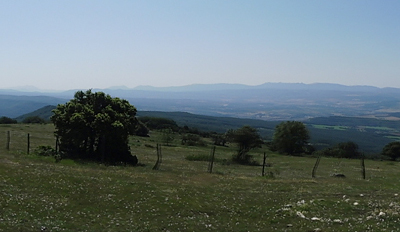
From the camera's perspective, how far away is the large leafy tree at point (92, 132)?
125 ft

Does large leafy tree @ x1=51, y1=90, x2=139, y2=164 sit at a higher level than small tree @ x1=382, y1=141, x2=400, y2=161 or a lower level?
higher

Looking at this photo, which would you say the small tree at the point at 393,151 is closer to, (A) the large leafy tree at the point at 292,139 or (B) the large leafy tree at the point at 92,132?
(A) the large leafy tree at the point at 292,139

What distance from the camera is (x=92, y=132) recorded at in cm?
3875

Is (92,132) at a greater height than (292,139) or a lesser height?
greater

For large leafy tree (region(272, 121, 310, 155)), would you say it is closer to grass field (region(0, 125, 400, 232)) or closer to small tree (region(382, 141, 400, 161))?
small tree (region(382, 141, 400, 161))

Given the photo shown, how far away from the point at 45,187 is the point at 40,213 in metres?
5.03

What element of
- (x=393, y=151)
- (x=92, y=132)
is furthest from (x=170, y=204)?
(x=393, y=151)

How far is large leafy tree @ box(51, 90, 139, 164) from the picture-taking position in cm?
3806

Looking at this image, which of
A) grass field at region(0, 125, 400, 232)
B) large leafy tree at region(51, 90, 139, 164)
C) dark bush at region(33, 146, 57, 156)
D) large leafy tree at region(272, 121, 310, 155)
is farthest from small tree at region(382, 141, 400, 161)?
dark bush at region(33, 146, 57, 156)

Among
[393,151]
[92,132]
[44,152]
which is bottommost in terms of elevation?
[393,151]

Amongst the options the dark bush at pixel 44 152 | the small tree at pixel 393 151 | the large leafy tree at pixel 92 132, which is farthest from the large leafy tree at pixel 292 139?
the dark bush at pixel 44 152

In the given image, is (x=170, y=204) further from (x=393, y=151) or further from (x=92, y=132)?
(x=393, y=151)

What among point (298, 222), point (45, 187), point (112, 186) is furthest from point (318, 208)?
point (45, 187)

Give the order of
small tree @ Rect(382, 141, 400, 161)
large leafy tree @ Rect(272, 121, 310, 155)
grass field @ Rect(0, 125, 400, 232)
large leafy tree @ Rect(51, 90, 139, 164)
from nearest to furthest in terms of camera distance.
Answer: grass field @ Rect(0, 125, 400, 232), large leafy tree @ Rect(51, 90, 139, 164), small tree @ Rect(382, 141, 400, 161), large leafy tree @ Rect(272, 121, 310, 155)
